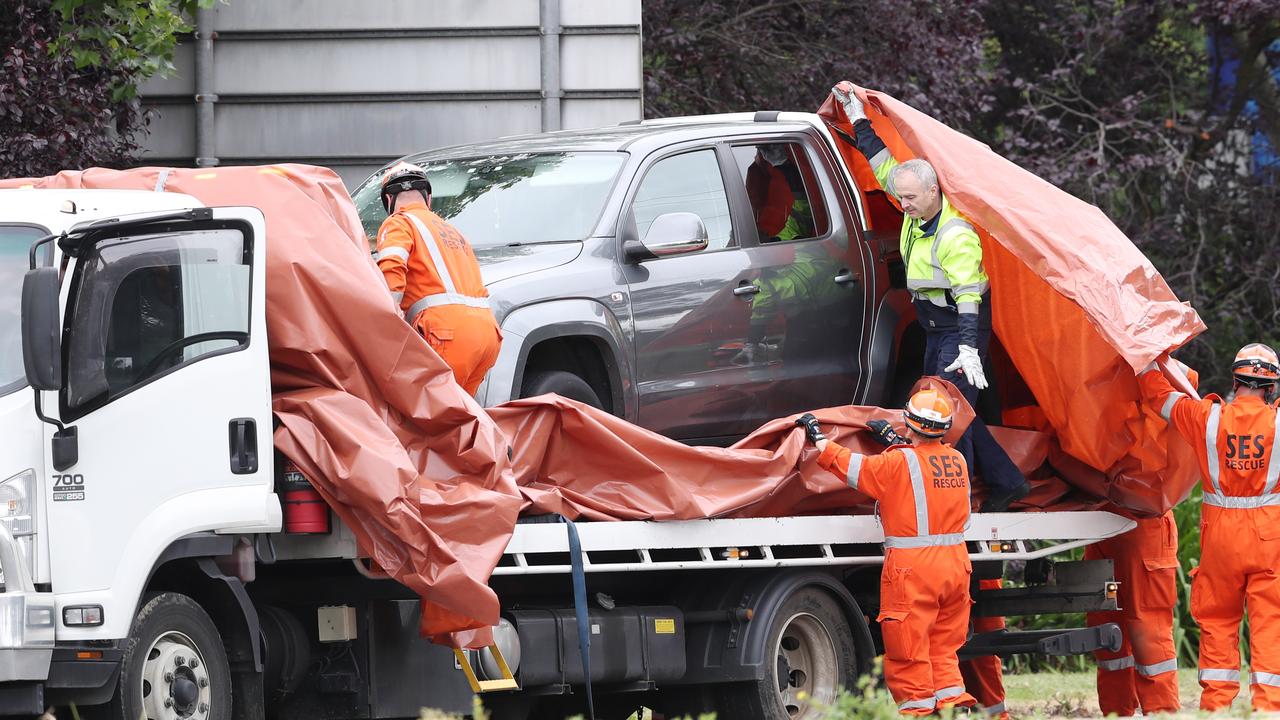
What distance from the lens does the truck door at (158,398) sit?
5.95 m

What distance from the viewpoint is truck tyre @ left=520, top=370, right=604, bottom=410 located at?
7801mm

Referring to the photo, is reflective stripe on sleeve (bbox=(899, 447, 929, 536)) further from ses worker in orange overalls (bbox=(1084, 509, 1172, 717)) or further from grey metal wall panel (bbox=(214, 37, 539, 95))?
grey metal wall panel (bbox=(214, 37, 539, 95))

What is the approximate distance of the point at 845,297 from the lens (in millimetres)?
9039

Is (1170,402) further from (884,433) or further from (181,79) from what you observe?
(181,79)

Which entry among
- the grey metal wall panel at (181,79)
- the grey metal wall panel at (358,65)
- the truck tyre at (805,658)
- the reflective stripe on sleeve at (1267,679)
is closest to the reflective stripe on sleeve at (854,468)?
the truck tyre at (805,658)

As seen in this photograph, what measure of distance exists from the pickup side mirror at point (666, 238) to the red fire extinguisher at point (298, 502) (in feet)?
7.24

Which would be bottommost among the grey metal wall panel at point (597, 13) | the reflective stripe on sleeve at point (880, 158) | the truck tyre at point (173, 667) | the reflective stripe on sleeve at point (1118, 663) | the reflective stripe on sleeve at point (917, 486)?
the reflective stripe on sleeve at point (1118, 663)

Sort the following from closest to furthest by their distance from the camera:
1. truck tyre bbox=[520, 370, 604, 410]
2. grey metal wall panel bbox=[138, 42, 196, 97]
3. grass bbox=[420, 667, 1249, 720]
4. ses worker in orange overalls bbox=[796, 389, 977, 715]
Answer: truck tyre bbox=[520, 370, 604, 410] < ses worker in orange overalls bbox=[796, 389, 977, 715] < grass bbox=[420, 667, 1249, 720] < grey metal wall panel bbox=[138, 42, 196, 97]

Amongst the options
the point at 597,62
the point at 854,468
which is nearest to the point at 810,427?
the point at 854,468

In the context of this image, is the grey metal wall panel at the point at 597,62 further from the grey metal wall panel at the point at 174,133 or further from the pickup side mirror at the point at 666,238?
the pickup side mirror at the point at 666,238

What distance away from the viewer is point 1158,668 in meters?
10.1

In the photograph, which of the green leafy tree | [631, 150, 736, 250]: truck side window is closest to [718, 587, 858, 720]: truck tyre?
[631, 150, 736, 250]: truck side window

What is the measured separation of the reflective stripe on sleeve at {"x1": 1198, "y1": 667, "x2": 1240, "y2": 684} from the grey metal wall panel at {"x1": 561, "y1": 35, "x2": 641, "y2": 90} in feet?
18.0

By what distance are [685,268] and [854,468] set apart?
1177 mm
